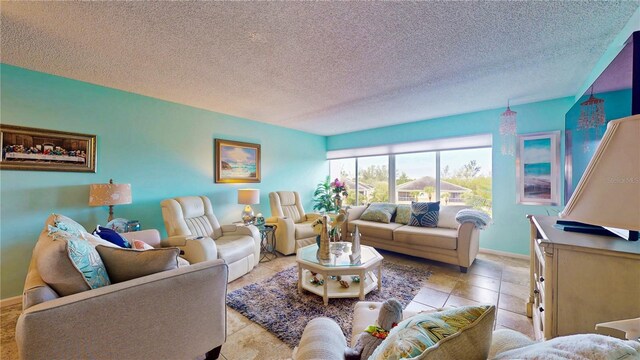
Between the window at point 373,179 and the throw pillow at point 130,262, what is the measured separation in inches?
168

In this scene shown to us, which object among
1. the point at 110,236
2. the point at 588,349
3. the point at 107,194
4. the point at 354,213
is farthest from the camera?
the point at 354,213

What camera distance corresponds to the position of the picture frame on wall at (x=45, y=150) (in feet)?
7.18

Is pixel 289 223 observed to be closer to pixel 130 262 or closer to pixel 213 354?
pixel 213 354

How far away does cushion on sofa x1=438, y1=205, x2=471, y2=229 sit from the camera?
3.35 meters

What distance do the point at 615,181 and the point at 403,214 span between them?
130 inches

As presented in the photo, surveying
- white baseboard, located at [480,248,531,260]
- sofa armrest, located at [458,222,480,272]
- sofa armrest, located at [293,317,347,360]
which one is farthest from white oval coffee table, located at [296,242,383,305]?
white baseboard, located at [480,248,531,260]

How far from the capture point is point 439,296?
2.29m

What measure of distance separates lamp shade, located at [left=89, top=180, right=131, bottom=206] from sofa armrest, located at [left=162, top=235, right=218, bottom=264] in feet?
2.41

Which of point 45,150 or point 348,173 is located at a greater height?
point 45,150

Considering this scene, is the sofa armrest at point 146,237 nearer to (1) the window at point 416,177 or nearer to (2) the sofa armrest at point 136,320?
(2) the sofa armrest at point 136,320

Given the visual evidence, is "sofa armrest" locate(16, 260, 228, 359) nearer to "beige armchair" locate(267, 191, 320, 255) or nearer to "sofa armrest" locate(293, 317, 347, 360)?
"sofa armrest" locate(293, 317, 347, 360)

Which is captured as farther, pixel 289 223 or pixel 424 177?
pixel 424 177

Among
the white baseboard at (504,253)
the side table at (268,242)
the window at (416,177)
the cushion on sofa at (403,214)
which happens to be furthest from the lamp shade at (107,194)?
the white baseboard at (504,253)

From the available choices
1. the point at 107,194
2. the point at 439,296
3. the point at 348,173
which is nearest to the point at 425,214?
the point at 439,296
